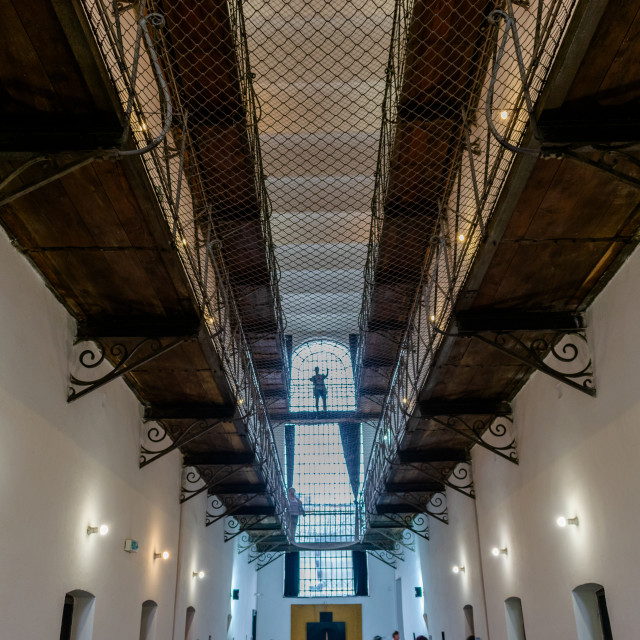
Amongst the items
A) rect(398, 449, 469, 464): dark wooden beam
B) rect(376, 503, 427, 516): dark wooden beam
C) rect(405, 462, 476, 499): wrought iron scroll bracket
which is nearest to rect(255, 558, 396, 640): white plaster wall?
rect(376, 503, 427, 516): dark wooden beam

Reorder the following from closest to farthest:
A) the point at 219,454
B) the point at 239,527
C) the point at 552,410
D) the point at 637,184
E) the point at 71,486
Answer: the point at 637,184 < the point at 71,486 < the point at 552,410 < the point at 219,454 < the point at 239,527

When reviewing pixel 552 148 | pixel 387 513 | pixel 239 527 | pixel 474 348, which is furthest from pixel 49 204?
pixel 239 527

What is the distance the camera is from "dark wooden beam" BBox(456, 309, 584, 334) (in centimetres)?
438

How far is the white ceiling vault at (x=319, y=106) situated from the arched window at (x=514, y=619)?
3.96 meters

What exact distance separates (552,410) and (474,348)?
2.81ft

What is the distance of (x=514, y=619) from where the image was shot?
22.0 ft

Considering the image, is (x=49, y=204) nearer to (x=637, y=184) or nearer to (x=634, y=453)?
(x=637, y=184)

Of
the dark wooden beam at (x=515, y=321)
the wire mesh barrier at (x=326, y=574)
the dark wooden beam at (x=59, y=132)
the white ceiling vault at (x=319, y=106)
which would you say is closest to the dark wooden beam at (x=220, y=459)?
the white ceiling vault at (x=319, y=106)

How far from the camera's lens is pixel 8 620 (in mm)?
3482

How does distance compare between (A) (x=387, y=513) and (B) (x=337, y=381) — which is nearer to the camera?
(A) (x=387, y=513)

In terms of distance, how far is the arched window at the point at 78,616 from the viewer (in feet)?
15.3

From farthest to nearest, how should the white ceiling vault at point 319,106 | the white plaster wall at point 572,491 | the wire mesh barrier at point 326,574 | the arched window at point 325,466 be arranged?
the arched window at point 325,466
the wire mesh barrier at point 326,574
the white ceiling vault at point 319,106
the white plaster wall at point 572,491

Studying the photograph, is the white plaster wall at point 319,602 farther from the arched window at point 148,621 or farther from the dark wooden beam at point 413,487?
the arched window at point 148,621

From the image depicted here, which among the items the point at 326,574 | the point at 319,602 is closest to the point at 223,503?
the point at 319,602
